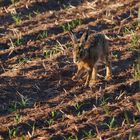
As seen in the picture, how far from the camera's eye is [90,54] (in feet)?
22.9

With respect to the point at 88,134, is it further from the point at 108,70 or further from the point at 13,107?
the point at 108,70

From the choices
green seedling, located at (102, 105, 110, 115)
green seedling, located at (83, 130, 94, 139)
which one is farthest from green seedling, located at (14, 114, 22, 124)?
green seedling, located at (102, 105, 110, 115)

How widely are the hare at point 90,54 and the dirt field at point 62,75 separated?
14cm

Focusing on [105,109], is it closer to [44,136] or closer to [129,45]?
[44,136]

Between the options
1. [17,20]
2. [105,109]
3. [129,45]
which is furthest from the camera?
[17,20]

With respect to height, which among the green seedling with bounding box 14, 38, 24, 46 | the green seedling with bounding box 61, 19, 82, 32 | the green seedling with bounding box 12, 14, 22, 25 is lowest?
the green seedling with bounding box 14, 38, 24, 46

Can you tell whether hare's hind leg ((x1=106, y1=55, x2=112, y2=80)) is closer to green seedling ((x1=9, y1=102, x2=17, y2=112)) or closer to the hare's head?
the hare's head

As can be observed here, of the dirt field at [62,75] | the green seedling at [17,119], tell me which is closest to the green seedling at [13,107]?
the dirt field at [62,75]

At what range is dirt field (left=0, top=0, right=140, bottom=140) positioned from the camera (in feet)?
20.4

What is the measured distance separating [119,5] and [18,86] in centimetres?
254

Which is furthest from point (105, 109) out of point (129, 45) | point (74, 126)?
point (129, 45)

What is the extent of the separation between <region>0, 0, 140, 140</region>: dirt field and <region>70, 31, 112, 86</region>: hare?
0.14 metres

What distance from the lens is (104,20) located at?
857 cm

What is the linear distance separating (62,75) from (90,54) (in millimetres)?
528
